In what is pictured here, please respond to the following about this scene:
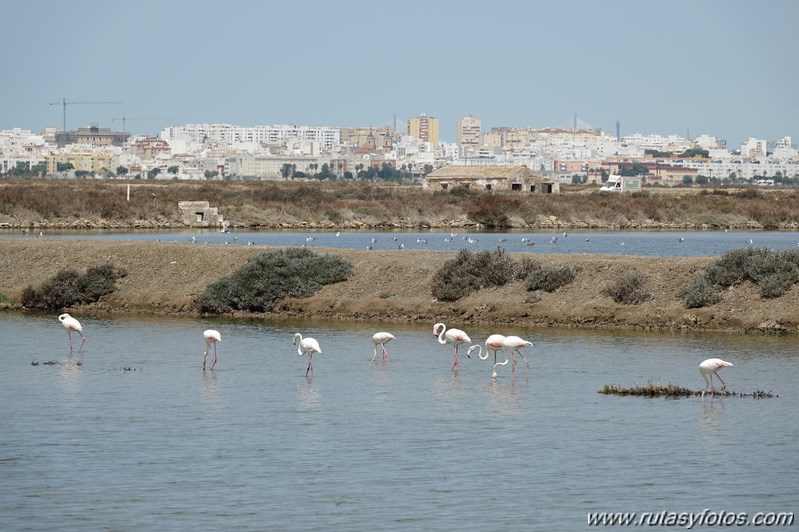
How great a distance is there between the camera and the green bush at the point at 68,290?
43.8m

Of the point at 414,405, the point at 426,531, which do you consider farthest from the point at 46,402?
the point at 426,531

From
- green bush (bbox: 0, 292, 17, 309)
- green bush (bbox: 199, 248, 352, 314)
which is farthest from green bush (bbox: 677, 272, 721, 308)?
green bush (bbox: 0, 292, 17, 309)

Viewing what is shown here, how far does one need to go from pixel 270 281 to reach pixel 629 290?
11496 millimetres

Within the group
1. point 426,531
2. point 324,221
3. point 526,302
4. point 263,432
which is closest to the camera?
point 426,531

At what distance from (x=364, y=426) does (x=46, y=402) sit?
21.2 ft

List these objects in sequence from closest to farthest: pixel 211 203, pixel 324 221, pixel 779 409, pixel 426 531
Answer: pixel 426 531, pixel 779 409, pixel 324 221, pixel 211 203

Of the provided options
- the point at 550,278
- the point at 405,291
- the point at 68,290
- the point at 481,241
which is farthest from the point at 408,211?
the point at 550,278

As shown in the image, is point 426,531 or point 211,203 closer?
point 426,531

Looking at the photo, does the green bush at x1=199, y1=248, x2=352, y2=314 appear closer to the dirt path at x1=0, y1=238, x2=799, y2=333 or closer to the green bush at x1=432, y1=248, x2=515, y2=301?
the dirt path at x1=0, y1=238, x2=799, y2=333

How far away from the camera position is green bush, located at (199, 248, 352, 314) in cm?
4194

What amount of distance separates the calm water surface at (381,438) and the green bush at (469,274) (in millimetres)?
6788

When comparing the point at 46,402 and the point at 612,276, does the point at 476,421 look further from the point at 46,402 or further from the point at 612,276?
the point at 612,276

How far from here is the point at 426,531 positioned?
1670cm

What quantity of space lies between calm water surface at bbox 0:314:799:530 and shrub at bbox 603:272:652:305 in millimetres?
4631
